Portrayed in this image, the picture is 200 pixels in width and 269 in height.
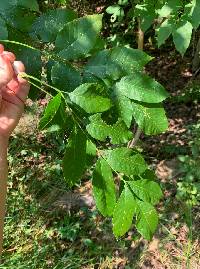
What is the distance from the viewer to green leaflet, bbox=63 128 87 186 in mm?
1112

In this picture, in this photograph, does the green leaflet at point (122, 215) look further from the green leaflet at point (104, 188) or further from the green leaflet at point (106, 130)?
the green leaflet at point (106, 130)

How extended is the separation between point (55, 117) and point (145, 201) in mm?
323

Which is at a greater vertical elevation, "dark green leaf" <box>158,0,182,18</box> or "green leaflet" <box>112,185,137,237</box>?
"dark green leaf" <box>158,0,182,18</box>

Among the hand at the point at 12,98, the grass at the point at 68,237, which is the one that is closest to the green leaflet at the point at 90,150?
the hand at the point at 12,98

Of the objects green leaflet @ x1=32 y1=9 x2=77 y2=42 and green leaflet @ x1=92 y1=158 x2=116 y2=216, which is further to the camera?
green leaflet @ x1=32 y1=9 x2=77 y2=42

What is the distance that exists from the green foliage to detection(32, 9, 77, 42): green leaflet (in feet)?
0.18

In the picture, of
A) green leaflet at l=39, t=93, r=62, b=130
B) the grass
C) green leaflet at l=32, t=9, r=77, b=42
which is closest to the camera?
green leaflet at l=39, t=93, r=62, b=130

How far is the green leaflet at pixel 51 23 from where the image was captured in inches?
49.6

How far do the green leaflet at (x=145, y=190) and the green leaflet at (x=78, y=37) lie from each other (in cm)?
38

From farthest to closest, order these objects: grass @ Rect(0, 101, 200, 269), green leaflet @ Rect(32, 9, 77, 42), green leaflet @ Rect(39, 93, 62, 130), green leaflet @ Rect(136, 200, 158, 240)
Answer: grass @ Rect(0, 101, 200, 269) < green leaflet @ Rect(32, 9, 77, 42) < green leaflet @ Rect(136, 200, 158, 240) < green leaflet @ Rect(39, 93, 62, 130)

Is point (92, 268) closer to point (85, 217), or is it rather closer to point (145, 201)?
point (85, 217)

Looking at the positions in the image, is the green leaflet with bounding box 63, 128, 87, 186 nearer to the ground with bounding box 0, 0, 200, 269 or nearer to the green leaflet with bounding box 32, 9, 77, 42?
the green leaflet with bounding box 32, 9, 77, 42

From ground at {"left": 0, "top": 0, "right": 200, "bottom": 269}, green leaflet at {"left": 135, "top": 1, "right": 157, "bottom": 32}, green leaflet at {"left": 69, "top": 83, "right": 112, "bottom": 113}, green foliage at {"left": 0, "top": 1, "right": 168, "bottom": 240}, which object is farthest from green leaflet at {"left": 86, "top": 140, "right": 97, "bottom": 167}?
ground at {"left": 0, "top": 0, "right": 200, "bottom": 269}

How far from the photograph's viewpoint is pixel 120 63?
1.18m
